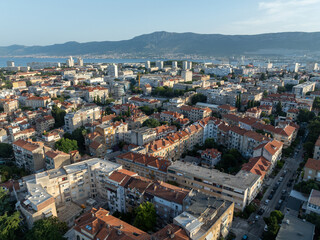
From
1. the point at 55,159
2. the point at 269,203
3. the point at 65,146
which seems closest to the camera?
the point at 269,203

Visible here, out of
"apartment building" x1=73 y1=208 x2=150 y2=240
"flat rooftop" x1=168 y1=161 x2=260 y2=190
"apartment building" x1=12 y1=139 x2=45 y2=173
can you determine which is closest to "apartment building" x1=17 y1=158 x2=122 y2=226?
"apartment building" x1=73 y1=208 x2=150 y2=240

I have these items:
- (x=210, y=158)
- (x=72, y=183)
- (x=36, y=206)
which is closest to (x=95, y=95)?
(x=210, y=158)

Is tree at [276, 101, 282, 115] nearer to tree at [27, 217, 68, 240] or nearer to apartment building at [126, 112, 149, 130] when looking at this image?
apartment building at [126, 112, 149, 130]

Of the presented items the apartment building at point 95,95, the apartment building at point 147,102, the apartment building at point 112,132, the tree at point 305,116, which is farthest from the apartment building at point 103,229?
the apartment building at point 95,95

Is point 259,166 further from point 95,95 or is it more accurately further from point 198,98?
point 95,95

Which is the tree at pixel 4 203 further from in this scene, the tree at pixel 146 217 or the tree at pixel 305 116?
the tree at pixel 305 116

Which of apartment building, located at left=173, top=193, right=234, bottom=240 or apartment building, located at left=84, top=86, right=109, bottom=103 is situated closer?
apartment building, located at left=173, top=193, right=234, bottom=240
